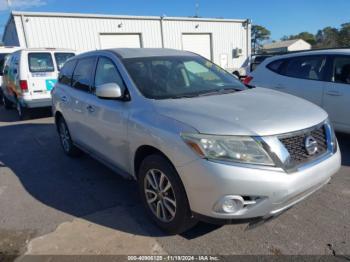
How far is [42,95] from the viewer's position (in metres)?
9.01

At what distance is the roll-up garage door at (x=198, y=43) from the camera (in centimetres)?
2258

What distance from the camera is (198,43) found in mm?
23312

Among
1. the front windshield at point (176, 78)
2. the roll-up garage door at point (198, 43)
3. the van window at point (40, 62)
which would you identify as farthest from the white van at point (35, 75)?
the roll-up garage door at point (198, 43)

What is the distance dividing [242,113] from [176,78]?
1160mm

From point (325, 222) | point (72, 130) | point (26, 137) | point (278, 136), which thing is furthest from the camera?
point (26, 137)

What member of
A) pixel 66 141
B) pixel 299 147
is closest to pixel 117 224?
pixel 299 147

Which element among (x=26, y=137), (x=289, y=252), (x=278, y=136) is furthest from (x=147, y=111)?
(x=26, y=137)

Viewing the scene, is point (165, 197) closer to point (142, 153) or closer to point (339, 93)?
point (142, 153)

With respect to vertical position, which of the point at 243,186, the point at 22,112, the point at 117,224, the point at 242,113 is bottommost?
the point at 117,224

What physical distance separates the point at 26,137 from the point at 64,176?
10.6 feet

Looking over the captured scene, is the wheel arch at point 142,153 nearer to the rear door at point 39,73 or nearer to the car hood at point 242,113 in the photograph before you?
the car hood at point 242,113

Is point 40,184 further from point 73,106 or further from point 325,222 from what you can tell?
point 325,222

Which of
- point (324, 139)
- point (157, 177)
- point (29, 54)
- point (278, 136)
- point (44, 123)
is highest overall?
point (29, 54)

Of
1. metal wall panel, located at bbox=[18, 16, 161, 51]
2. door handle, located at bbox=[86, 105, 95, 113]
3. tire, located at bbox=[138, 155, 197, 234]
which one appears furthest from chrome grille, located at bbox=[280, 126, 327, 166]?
metal wall panel, located at bbox=[18, 16, 161, 51]
